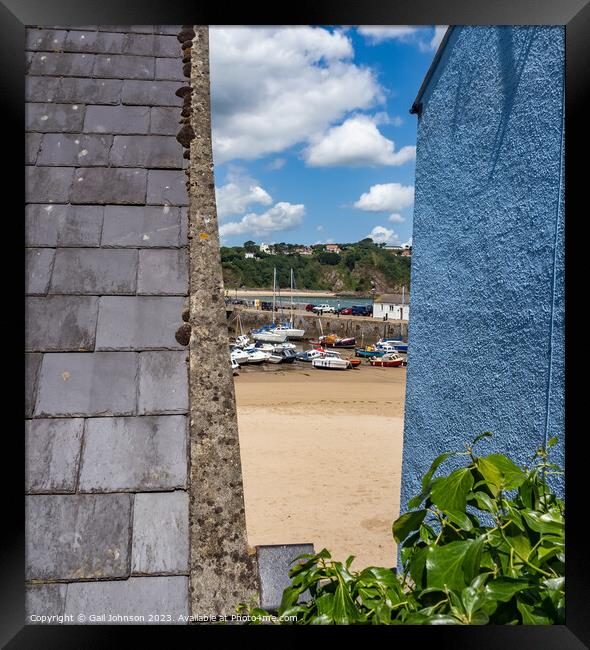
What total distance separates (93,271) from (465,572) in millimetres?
1310

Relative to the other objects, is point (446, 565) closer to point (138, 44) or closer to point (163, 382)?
point (163, 382)

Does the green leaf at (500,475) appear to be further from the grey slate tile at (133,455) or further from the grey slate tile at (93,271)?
the grey slate tile at (93,271)

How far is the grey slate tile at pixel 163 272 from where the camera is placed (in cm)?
163

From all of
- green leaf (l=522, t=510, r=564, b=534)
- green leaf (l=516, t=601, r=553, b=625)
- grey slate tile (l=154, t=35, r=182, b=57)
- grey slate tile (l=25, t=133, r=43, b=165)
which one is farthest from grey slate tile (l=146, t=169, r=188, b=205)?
green leaf (l=516, t=601, r=553, b=625)

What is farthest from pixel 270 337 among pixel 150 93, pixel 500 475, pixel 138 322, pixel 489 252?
pixel 500 475

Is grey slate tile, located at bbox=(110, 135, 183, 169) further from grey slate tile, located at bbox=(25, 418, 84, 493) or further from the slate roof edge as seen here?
the slate roof edge

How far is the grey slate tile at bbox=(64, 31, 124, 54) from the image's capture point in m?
2.17

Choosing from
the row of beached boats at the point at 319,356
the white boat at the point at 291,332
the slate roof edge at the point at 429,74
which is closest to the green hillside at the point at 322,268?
the white boat at the point at 291,332

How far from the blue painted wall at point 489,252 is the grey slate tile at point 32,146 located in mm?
2469

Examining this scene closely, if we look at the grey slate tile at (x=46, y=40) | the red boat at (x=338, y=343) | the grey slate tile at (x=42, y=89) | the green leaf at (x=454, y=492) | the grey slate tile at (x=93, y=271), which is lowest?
the red boat at (x=338, y=343)

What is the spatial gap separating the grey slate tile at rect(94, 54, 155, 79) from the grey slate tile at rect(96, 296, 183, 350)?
106 cm

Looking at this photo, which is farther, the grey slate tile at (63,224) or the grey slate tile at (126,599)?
the grey slate tile at (63,224)

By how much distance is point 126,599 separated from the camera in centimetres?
125

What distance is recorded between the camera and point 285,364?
4188 centimetres
